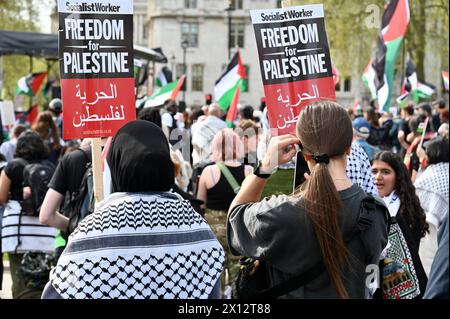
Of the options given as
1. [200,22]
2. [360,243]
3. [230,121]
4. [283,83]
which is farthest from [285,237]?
[200,22]

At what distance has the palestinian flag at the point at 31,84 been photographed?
2283 cm

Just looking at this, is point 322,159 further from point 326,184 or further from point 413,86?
point 413,86

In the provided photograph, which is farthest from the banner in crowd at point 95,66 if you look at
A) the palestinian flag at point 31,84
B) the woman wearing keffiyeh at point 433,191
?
the palestinian flag at point 31,84

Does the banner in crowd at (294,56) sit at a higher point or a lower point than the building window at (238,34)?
lower

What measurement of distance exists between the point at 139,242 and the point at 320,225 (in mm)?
736

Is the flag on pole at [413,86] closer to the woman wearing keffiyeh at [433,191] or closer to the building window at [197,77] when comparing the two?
the woman wearing keffiyeh at [433,191]

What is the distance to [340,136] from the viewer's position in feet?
12.1

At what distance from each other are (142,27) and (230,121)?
8313cm

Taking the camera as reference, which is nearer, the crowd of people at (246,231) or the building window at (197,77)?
the crowd of people at (246,231)

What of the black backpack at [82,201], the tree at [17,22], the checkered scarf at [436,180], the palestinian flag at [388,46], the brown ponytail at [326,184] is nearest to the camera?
the brown ponytail at [326,184]

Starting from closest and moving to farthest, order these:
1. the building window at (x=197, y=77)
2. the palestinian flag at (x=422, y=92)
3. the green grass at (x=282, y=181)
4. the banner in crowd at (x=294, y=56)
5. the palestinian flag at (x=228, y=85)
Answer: the green grass at (x=282, y=181) → the banner in crowd at (x=294, y=56) → the palestinian flag at (x=228, y=85) → the palestinian flag at (x=422, y=92) → the building window at (x=197, y=77)

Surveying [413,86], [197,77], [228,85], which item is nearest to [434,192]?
[228,85]

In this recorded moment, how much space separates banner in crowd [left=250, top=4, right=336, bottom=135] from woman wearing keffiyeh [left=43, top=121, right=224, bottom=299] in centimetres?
184

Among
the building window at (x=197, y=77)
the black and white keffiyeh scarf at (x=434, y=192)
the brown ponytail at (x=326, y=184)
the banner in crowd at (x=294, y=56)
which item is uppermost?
the banner in crowd at (x=294, y=56)
